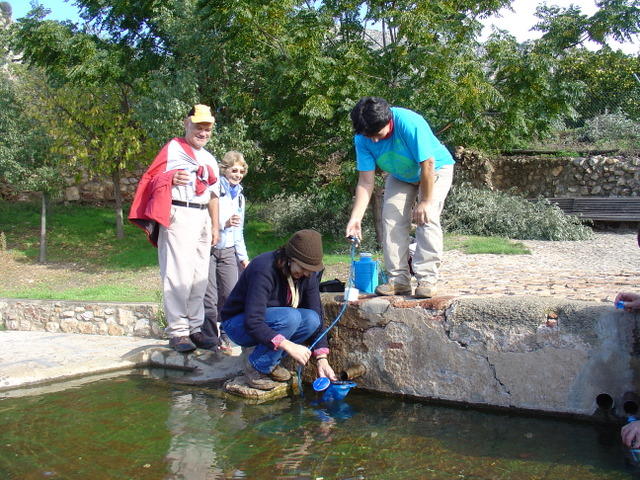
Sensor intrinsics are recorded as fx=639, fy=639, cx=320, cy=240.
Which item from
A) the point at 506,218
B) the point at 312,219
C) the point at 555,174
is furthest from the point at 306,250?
the point at 555,174

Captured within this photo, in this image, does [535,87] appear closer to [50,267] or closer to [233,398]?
[233,398]

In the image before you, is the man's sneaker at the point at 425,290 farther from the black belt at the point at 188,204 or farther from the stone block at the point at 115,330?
the stone block at the point at 115,330

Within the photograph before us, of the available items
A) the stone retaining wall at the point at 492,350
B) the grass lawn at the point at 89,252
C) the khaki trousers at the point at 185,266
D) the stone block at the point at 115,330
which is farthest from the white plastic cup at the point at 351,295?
the grass lawn at the point at 89,252

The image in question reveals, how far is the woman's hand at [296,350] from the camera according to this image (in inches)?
165

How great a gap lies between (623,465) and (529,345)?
968 millimetres

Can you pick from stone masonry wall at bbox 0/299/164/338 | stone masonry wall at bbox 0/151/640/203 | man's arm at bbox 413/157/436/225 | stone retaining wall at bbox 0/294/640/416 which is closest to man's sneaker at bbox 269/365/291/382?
stone retaining wall at bbox 0/294/640/416

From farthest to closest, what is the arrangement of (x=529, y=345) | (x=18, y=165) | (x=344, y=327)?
(x=18, y=165), (x=344, y=327), (x=529, y=345)

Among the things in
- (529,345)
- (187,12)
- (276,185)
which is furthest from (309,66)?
(529,345)

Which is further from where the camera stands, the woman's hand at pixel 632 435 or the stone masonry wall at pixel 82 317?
the stone masonry wall at pixel 82 317

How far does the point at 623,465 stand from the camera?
3.38 meters

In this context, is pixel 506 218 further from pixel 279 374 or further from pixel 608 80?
pixel 279 374

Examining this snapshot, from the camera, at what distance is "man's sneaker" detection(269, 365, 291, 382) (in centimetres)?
464

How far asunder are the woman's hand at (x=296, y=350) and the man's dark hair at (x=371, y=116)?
4.97 ft

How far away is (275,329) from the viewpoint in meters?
4.35
